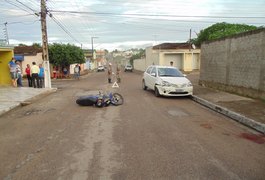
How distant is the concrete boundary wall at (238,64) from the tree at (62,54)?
65.8 ft

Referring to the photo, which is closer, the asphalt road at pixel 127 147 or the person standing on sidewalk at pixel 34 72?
the asphalt road at pixel 127 147

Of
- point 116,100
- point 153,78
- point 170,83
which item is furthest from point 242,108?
point 153,78

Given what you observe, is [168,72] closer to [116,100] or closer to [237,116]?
[116,100]

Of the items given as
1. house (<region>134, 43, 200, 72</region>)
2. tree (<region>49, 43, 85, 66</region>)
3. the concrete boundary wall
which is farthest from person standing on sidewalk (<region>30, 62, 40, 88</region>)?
house (<region>134, 43, 200, 72</region>)

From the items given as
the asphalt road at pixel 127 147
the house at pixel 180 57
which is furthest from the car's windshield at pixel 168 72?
the house at pixel 180 57

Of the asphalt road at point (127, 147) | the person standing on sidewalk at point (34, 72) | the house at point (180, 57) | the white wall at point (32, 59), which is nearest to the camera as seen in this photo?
the asphalt road at point (127, 147)

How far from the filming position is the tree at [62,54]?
32344 millimetres

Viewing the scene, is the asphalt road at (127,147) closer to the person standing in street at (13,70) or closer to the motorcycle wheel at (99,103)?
the motorcycle wheel at (99,103)

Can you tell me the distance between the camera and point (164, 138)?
6340 millimetres

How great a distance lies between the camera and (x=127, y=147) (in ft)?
18.7

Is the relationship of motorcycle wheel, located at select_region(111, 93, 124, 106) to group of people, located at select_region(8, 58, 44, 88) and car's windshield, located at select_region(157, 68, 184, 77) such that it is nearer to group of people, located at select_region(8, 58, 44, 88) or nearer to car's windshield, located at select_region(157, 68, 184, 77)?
car's windshield, located at select_region(157, 68, 184, 77)

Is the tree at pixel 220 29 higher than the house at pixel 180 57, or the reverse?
the tree at pixel 220 29

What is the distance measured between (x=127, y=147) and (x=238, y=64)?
9352 millimetres

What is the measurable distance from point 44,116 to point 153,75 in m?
7.35
